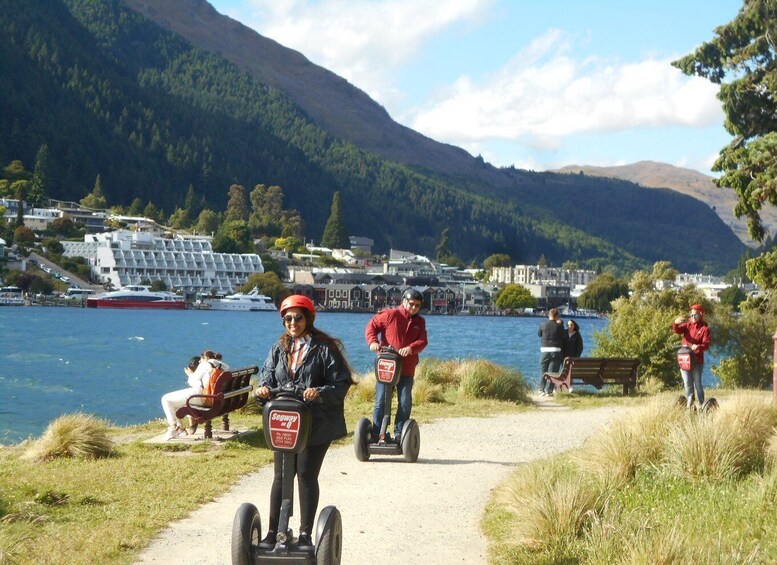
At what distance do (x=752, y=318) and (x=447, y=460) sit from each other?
16529 mm

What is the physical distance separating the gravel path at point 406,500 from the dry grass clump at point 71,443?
74.2 inches

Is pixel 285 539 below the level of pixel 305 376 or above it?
below

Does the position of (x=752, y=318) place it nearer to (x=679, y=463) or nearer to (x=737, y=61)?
(x=737, y=61)

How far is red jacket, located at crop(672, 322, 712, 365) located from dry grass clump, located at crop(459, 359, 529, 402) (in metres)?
4.54

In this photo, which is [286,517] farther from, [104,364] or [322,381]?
[104,364]

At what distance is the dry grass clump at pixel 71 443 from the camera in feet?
37.1

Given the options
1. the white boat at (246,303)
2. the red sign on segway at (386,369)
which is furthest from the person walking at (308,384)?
the white boat at (246,303)

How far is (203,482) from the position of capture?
9906mm

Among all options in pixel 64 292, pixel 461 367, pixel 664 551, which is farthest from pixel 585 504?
pixel 64 292

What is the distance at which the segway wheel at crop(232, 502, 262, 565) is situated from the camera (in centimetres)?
627

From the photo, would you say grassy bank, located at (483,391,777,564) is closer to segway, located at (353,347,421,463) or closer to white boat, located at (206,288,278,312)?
segway, located at (353,347,421,463)

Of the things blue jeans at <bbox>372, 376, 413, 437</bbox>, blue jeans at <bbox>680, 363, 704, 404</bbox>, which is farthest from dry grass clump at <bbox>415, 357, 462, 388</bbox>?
blue jeans at <bbox>372, 376, 413, 437</bbox>

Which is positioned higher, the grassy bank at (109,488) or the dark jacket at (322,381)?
the dark jacket at (322,381)

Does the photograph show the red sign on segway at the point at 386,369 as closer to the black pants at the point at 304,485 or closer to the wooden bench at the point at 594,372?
the black pants at the point at 304,485
